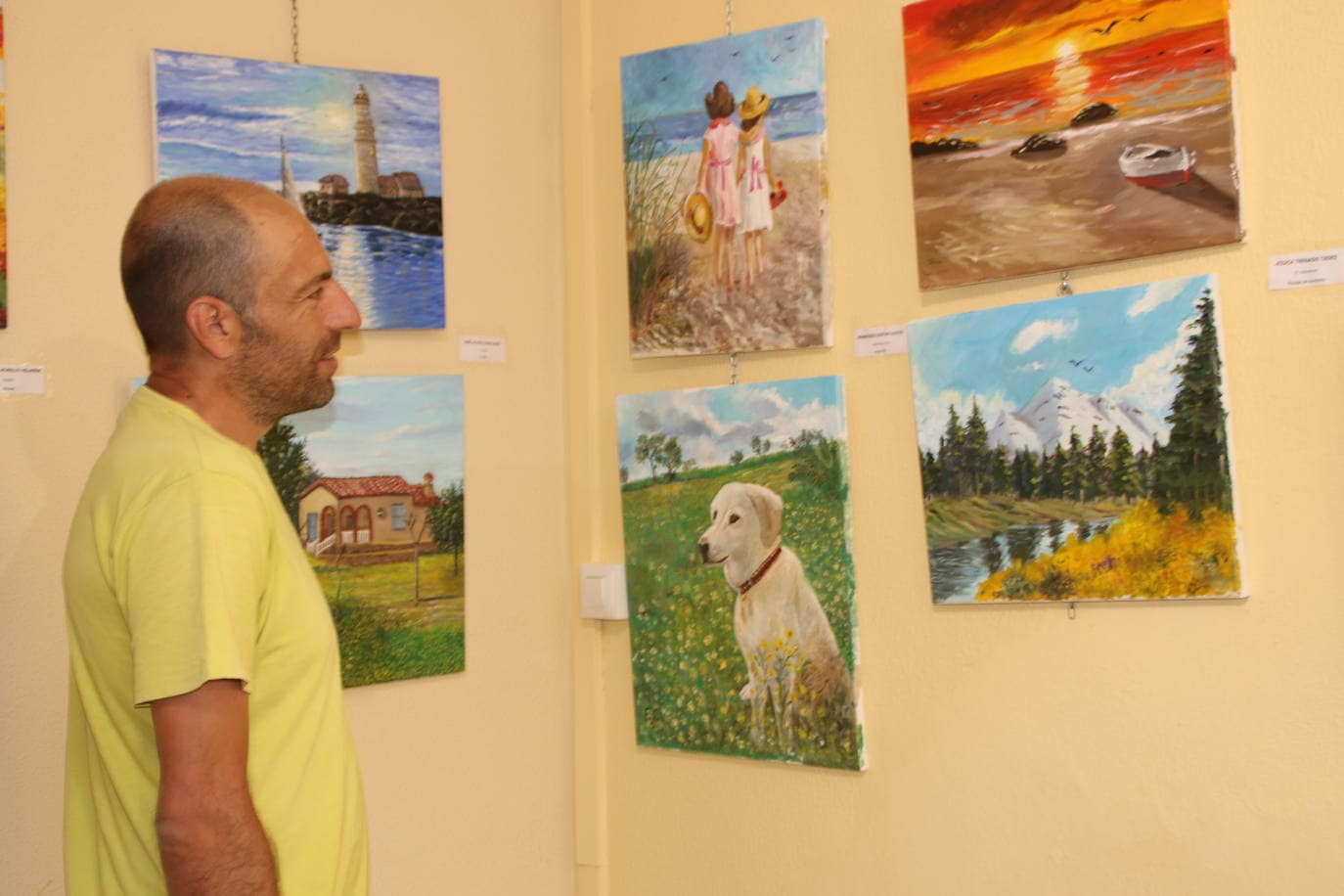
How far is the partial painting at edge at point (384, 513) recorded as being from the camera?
2.61m

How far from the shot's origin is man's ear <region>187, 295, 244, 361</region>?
1647 mm

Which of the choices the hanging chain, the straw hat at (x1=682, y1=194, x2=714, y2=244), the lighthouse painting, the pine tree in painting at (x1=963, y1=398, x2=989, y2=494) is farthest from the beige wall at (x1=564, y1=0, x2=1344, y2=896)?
the hanging chain

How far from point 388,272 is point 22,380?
2.34 feet

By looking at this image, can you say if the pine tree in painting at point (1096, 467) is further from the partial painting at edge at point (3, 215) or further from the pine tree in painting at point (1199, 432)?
the partial painting at edge at point (3, 215)

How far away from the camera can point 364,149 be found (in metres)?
2.68

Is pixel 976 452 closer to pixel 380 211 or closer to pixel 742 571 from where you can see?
pixel 742 571

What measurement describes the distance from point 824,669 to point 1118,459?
2.29 ft

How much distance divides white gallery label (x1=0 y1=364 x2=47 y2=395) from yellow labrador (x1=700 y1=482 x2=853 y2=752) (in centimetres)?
126

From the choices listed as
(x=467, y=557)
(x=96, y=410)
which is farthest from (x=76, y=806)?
(x=467, y=557)

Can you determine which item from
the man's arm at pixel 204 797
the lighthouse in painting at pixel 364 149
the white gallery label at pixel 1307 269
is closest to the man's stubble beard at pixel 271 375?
the man's arm at pixel 204 797

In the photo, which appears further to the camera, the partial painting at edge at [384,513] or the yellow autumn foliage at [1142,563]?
the partial painting at edge at [384,513]

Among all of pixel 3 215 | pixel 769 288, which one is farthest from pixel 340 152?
pixel 769 288

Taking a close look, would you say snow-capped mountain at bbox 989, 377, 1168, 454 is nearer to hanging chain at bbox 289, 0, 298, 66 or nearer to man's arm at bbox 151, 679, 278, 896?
man's arm at bbox 151, 679, 278, 896

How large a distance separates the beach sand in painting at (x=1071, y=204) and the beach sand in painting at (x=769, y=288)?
228 millimetres
